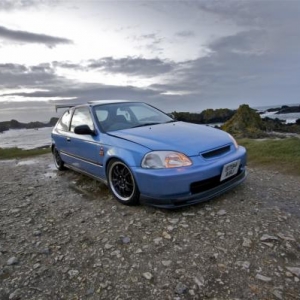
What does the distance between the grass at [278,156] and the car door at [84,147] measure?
3863mm

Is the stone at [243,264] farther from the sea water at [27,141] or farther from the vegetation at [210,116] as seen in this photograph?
the vegetation at [210,116]

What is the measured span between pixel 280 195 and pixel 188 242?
2.04 metres

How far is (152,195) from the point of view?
3.35m

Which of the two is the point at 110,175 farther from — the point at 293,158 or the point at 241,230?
the point at 293,158

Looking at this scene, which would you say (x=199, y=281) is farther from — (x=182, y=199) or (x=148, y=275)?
A: (x=182, y=199)

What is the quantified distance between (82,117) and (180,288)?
3640 millimetres

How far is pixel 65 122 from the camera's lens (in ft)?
18.7

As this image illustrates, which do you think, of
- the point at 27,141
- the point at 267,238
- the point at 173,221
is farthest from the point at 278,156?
the point at 27,141

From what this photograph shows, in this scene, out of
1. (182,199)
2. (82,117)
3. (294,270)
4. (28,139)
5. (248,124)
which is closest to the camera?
(294,270)

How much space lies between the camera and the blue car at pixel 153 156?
10.7 feet

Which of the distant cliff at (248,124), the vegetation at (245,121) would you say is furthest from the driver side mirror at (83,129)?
the vegetation at (245,121)

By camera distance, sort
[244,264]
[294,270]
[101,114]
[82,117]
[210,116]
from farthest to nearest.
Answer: [210,116] < [82,117] < [101,114] < [244,264] < [294,270]

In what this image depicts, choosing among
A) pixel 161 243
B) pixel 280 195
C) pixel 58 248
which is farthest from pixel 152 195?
pixel 280 195

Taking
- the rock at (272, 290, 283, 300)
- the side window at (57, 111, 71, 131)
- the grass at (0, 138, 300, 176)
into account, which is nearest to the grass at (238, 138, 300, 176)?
the grass at (0, 138, 300, 176)
